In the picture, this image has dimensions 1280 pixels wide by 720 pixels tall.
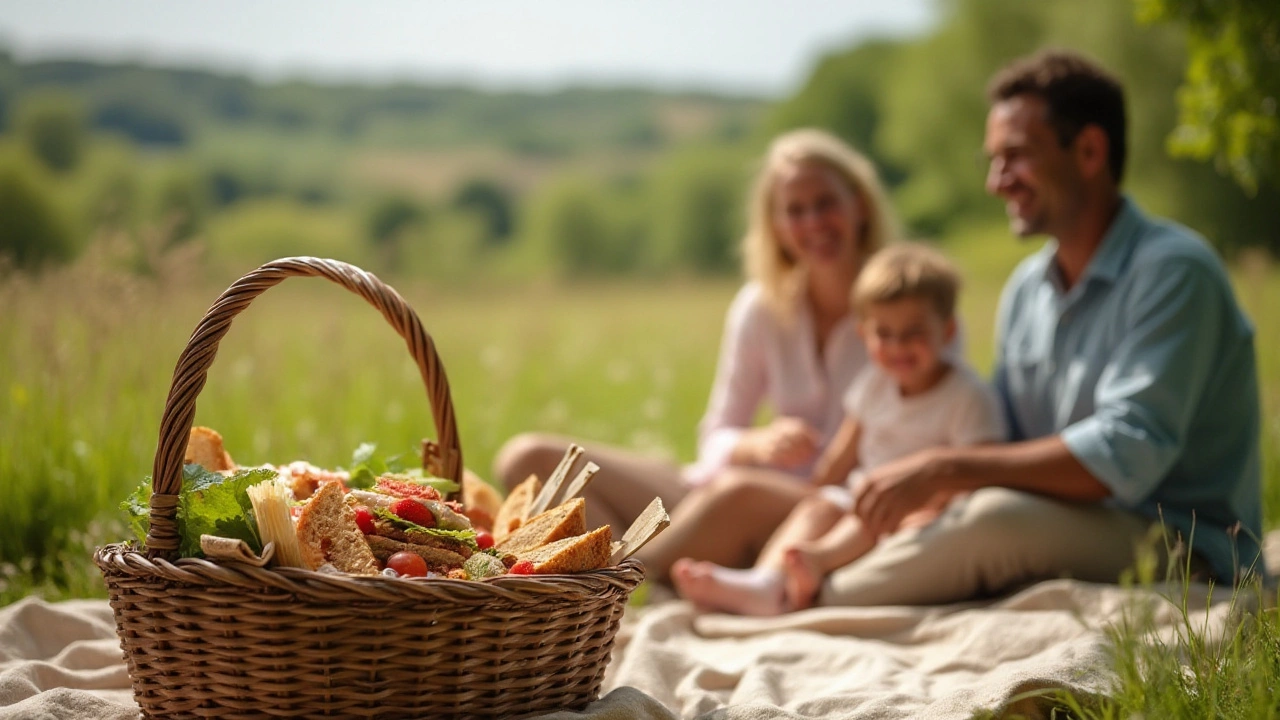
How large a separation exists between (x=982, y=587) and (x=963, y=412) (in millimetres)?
583

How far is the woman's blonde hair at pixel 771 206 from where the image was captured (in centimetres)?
443

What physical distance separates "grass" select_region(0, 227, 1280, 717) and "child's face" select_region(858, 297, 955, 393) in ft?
4.36

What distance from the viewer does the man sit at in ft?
11.0

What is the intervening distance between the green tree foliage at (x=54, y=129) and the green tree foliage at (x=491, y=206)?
17683 mm

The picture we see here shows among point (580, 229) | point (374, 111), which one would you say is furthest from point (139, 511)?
point (374, 111)

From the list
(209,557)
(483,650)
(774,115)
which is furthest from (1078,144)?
(774,115)

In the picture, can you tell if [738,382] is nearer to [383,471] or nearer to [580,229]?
[383,471]

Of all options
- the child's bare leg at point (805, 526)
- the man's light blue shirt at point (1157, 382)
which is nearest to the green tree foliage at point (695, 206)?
the child's bare leg at point (805, 526)

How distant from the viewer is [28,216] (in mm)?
15133

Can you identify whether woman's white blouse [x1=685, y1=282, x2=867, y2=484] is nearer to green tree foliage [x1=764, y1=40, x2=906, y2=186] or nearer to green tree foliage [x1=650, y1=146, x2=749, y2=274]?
green tree foliage [x1=650, y1=146, x2=749, y2=274]

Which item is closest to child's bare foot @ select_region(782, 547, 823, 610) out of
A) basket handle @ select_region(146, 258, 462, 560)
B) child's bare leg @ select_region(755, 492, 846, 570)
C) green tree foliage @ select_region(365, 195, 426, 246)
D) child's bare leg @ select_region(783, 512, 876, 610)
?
child's bare leg @ select_region(783, 512, 876, 610)

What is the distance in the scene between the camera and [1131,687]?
194cm

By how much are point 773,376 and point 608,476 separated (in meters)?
0.78

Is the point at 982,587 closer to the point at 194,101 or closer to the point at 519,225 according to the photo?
the point at 194,101
